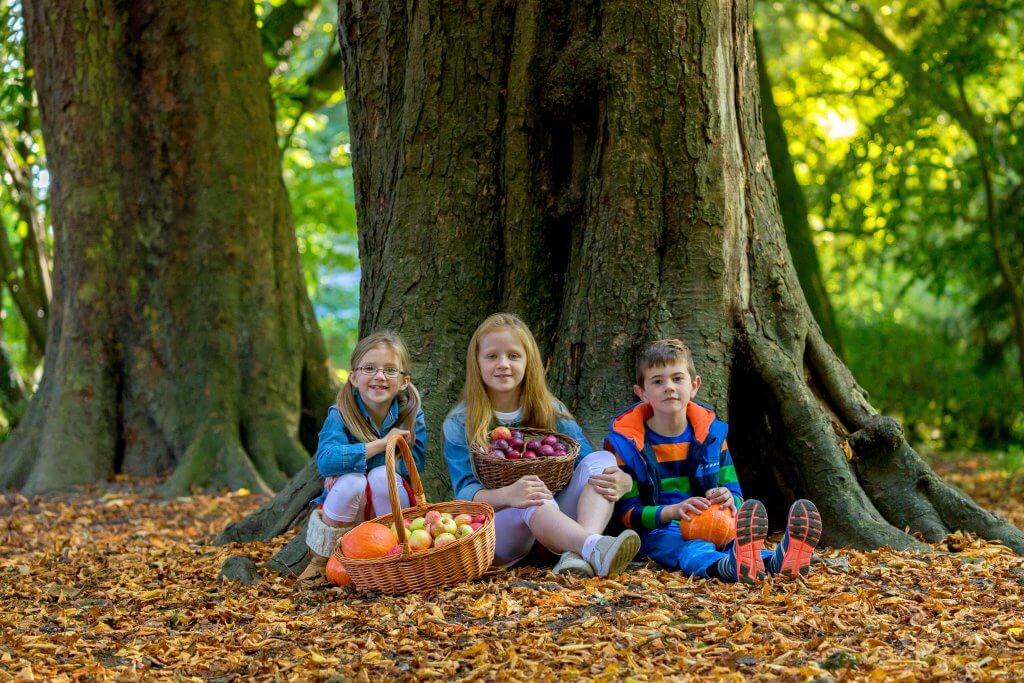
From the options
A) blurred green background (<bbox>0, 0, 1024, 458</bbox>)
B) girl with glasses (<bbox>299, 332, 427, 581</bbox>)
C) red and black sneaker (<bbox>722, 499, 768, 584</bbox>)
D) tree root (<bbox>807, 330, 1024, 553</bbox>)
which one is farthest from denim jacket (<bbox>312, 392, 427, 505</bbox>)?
blurred green background (<bbox>0, 0, 1024, 458</bbox>)

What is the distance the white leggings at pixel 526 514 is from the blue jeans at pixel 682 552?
38cm

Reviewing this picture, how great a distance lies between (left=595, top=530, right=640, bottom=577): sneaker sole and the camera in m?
4.34

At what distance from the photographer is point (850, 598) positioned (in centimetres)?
408

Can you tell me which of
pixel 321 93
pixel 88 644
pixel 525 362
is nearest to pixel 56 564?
pixel 88 644

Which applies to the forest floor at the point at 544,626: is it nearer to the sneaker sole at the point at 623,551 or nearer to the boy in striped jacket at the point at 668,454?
the sneaker sole at the point at 623,551

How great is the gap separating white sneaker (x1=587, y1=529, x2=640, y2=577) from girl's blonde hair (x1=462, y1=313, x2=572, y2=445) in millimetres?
686

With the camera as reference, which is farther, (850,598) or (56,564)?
(56,564)

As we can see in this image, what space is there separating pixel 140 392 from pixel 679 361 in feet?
17.9

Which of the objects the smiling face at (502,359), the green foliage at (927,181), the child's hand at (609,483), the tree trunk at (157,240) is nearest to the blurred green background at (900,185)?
the green foliage at (927,181)

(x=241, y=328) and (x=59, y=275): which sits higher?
(x=59, y=275)

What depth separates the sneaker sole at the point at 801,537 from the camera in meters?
4.37

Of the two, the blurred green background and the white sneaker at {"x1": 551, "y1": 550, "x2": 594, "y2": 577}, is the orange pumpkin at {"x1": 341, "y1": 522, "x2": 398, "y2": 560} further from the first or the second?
the blurred green background

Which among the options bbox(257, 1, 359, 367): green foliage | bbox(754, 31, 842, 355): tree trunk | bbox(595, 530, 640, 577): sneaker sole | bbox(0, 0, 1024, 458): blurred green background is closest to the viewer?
bbox(595, 530, 640, 577): sneaker sole

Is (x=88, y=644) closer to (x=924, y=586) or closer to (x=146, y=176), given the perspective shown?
(x=924, y=586)
